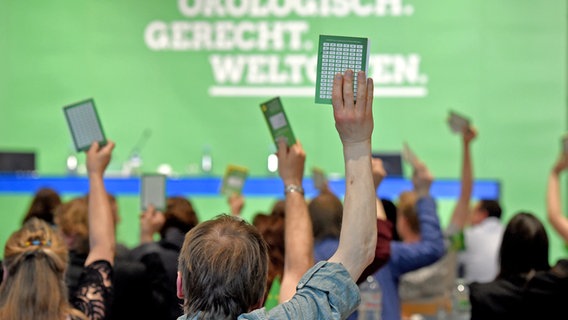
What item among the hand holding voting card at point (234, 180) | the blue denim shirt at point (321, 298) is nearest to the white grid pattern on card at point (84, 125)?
the blue denim shirt at point (321, 298)

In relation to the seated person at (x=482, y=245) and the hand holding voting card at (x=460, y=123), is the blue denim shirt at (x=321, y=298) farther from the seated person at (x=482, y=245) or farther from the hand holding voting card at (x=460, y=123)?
the seated person at (x=482, y=245)

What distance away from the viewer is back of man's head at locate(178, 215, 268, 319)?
2.09 m

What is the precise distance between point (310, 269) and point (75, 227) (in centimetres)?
225

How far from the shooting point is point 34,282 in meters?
2.98

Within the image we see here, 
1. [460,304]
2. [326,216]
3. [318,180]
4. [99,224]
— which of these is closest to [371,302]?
[326,216]

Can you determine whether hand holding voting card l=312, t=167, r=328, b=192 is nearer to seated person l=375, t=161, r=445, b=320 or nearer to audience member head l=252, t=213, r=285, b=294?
seated person l=375, t=161, r=445, b=320

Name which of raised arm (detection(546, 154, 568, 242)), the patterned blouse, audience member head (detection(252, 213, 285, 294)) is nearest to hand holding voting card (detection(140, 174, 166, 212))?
audience member head (detection(252, 213, 285, 294))

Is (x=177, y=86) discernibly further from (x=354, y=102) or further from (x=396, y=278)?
(x=354, y=102)

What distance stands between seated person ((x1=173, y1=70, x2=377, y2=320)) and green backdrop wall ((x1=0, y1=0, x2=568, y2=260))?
837 centimetres

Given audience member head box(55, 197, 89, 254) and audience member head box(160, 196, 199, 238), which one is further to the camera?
audience member head box(160, 196, 199, 238)

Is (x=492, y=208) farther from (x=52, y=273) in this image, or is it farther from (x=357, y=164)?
(x=357, y=164)

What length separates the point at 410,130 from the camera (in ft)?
35.0

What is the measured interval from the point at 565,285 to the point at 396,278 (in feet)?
2.33

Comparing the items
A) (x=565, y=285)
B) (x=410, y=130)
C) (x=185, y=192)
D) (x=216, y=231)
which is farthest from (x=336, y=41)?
(x=410, y=130)
